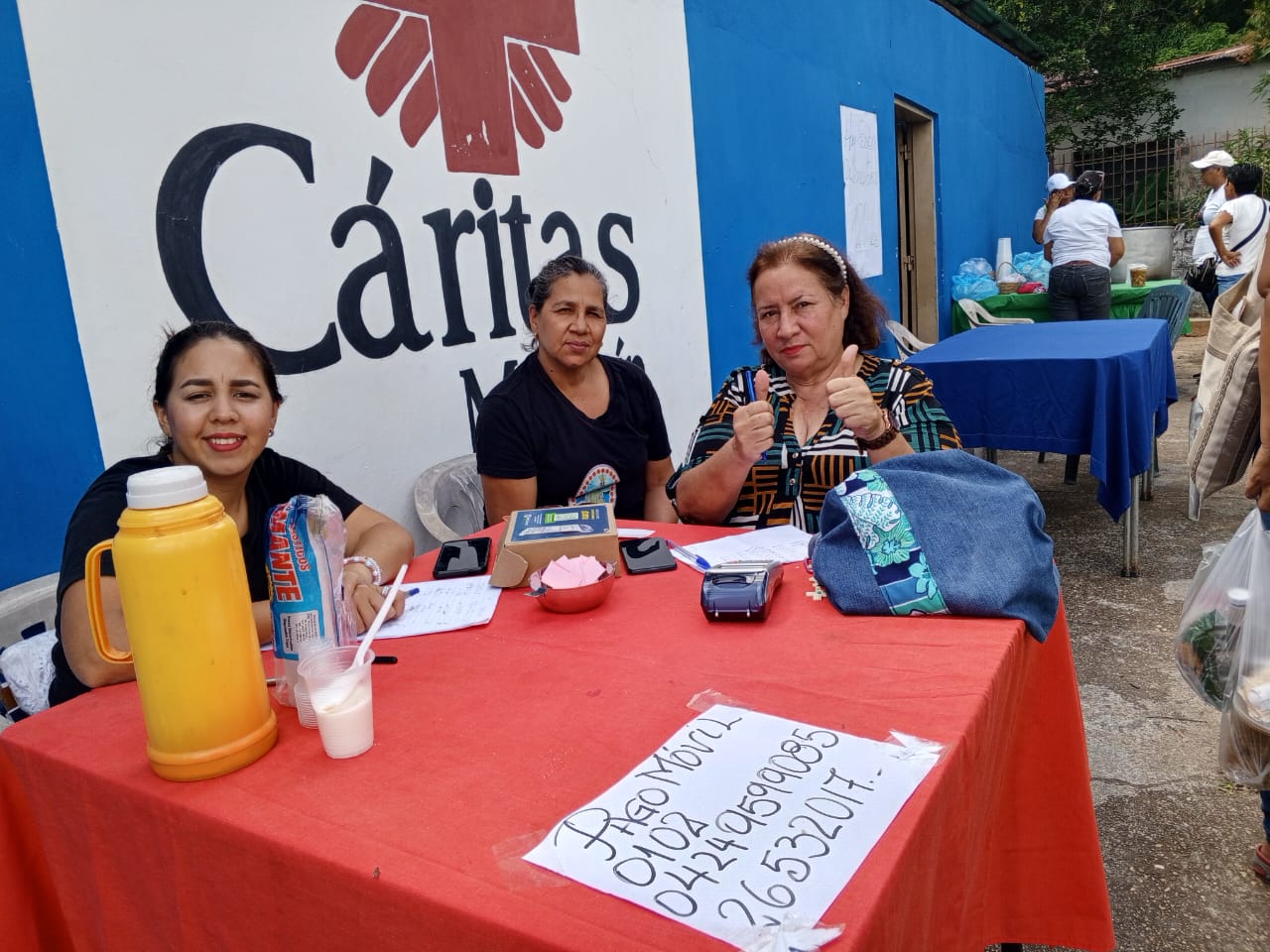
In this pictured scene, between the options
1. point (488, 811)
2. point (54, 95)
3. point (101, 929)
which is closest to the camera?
point (488, 811)

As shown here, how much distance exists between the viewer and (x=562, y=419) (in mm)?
2490

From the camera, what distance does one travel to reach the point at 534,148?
3.49 meters

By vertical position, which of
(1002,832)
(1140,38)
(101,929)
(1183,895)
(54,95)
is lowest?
(1183,895)

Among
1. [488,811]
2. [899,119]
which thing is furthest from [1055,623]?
[899,119]

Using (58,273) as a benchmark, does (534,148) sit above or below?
above

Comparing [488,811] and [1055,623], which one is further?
[1055,623]

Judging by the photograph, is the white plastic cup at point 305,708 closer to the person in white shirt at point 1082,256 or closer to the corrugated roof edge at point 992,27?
the person in white shirt at point 1082,256

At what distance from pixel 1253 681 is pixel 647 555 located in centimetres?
122

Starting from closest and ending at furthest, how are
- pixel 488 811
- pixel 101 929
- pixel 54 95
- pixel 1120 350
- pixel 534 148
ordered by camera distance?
pixel 488 811
pixel 101 929
pixel 54 95
pixel 534 148
pixel 1120 350

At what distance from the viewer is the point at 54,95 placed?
2.04 m

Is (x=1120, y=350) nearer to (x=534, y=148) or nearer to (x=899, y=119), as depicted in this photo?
(x=534, y=148)

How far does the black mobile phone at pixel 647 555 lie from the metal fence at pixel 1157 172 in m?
15.1

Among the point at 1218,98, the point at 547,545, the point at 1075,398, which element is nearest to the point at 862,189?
the point at 1075,398

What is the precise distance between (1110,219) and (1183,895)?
6389 millimetres
